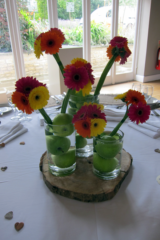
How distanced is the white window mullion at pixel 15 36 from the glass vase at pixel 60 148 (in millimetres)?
2721

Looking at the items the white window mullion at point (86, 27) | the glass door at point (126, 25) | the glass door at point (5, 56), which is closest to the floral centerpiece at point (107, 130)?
the glass door at point (5, 56)

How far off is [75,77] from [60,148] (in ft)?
0.70

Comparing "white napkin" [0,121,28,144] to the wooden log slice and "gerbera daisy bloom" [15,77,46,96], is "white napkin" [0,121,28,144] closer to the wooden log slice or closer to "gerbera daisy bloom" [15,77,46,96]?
the wooden log slice

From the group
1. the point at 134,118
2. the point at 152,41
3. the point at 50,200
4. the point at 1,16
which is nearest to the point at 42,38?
the point at 134,118

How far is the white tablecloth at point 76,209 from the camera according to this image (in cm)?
45

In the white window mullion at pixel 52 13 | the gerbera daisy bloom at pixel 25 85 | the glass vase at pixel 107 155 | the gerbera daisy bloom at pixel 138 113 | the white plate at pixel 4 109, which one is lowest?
the white plate at pixel 4 109

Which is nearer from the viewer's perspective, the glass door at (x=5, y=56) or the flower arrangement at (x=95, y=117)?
the flower arrangement at (x=95, y=117)

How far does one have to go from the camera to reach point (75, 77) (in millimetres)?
477

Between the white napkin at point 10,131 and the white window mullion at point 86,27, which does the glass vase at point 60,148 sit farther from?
the white window mullion at point 86,27

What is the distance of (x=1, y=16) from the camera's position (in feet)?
8.79

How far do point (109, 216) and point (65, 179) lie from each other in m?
0.17

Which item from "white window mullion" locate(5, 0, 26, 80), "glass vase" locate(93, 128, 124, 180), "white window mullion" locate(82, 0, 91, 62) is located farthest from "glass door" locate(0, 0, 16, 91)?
"glass vase" locate(93, 128, 124, 180)

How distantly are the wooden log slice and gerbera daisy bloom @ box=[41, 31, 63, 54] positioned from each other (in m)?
0.38

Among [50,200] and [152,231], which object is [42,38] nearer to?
[50,200]
